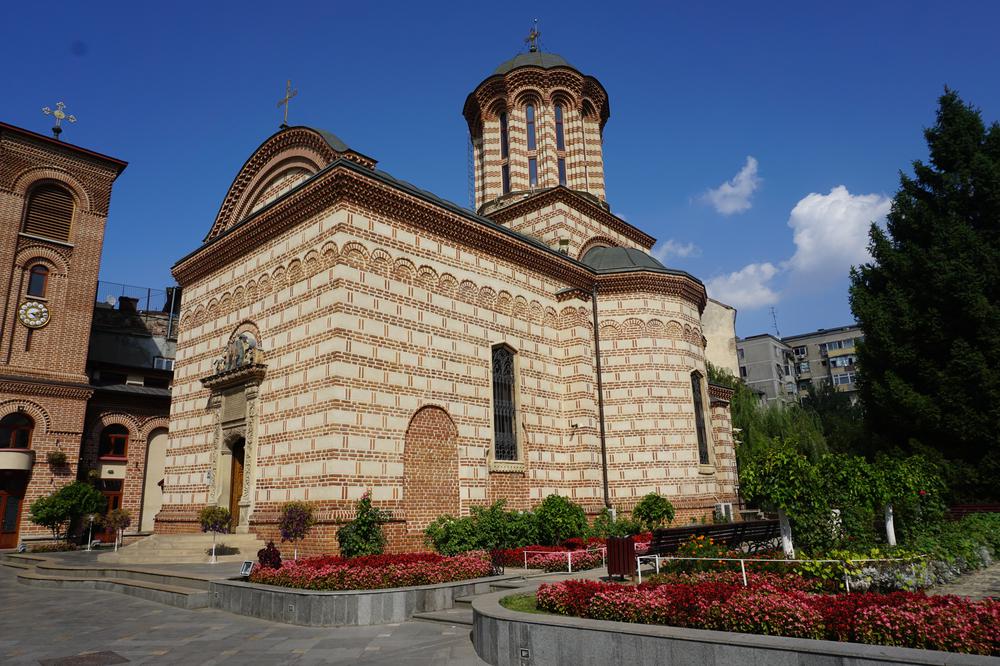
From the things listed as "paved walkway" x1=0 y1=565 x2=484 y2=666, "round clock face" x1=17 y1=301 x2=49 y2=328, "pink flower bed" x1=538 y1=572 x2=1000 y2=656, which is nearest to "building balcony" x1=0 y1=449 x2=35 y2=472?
"round clock face" x1=17 y1=301 x2=49 y2=328

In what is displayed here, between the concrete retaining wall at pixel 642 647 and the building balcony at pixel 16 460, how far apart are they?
22257 mm

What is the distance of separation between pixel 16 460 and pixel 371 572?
19397 mm

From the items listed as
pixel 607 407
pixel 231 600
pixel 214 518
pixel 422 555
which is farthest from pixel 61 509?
pixel 607 407

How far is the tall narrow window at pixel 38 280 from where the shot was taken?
2525 centimetres

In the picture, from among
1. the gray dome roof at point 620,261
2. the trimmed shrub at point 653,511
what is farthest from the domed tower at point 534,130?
the trimmed shrub at point 653,511

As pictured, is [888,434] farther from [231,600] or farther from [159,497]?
[159,497]

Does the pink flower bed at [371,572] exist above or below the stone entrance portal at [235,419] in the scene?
below

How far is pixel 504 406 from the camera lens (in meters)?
18.1

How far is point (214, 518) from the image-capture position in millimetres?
15586

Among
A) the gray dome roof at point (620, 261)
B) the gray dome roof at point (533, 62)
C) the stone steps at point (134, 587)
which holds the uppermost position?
the gray dome roof at point (533, 62)

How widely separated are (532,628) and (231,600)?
20.8ft

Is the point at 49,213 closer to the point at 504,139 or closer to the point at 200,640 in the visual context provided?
the point at 504,139

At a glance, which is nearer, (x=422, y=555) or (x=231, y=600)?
(x=231, y=600)

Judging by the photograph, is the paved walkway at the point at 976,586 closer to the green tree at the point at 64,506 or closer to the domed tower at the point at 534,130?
the domed tower at the point at 534,130
